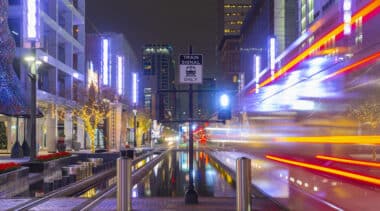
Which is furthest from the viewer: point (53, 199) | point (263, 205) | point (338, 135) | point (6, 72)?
point (6, 72)

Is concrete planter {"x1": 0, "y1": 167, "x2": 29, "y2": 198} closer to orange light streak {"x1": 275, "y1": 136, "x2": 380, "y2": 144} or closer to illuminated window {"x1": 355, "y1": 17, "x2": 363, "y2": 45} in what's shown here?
orange light streak {"x1": 275, "y1": 136, "x2": 380, "y2": 144}

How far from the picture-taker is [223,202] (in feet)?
50.8

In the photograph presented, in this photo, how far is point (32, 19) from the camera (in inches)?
1645

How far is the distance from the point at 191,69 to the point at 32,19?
28.8 metres

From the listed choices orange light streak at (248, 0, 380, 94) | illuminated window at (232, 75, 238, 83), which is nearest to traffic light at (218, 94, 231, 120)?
orange light streak at (248, 0, 380, 94)

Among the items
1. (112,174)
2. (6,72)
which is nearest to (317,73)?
(112,174)

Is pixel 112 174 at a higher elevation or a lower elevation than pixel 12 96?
lower

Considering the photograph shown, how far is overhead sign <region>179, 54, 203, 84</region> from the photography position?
51.5 feet

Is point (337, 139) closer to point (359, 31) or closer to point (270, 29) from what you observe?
point (359, 31)

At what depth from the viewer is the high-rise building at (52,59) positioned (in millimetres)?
50469

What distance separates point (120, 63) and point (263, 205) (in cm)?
7081

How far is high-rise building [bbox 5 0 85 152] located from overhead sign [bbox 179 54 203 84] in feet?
79.9

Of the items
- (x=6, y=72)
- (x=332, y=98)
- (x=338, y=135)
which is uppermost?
(x=6, y=72)

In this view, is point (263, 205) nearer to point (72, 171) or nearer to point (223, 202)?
point (223, 202)
